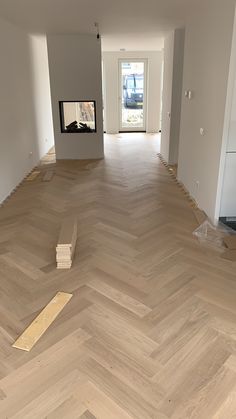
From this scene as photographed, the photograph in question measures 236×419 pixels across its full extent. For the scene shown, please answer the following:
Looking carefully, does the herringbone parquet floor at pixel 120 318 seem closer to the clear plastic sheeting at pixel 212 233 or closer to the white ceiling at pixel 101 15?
the clear plastic sheeting at pixel 212 233

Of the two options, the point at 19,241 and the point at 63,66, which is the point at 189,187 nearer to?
the point at 19,241

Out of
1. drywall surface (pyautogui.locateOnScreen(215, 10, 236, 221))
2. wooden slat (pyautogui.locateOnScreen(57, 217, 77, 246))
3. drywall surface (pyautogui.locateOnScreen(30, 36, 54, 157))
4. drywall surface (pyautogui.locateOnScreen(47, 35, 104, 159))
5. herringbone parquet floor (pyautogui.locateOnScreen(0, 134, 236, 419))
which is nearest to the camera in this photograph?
herringbone parquet floor (pyautogui.locateOnScreen(0, 134, 236, 419))

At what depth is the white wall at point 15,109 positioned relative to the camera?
499 centimetres

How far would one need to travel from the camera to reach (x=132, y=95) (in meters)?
10.6

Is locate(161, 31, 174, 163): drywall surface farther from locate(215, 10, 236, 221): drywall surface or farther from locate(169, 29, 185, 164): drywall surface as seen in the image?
locate(215, 10, 236, 221): drywall surface

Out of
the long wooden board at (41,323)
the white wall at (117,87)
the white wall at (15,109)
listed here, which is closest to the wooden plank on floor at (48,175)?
the white wall at (15,109)

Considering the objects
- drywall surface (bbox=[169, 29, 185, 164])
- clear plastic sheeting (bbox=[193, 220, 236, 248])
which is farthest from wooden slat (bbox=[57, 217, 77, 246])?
drywall surface (bbox=[169, 29, 185, 164])

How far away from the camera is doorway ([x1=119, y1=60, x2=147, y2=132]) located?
10.2 m

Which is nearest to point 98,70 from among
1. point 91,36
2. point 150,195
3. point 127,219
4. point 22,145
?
point 91,36

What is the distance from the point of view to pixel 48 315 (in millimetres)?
2500

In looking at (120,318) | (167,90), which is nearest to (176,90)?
(167,90)

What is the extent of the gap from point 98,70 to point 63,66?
0.71 meters

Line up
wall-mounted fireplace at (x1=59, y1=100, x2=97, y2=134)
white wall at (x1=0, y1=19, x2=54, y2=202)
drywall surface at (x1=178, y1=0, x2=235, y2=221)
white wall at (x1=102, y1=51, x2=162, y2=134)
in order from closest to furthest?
drywall surface at (x1=178, y1=0, x2=235, y2=221) < white wall at (x1=0, y1=19, x2=54, y2=202) < wall-mounted fireplace at (x1=59, y1=100, x2=97, y2=134) < white wall at (x1=102, y1=51, x2=162, y2=134)

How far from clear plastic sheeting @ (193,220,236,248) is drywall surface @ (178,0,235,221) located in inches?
5.9
